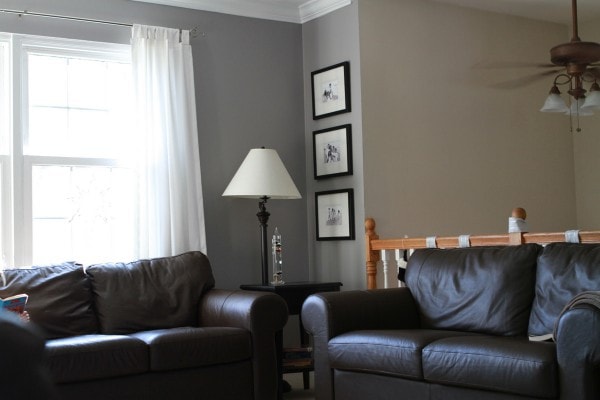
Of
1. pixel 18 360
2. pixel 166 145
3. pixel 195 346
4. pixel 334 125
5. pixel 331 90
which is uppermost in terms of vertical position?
pixel 331 90

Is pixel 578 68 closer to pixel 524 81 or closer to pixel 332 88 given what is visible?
pixel 524 81

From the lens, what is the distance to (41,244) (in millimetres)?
4789

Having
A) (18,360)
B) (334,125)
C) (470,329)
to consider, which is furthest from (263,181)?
(18,360)

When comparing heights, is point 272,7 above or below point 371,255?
above

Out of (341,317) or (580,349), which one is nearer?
(580,349)

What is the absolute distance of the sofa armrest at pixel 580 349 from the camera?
8.98 ft

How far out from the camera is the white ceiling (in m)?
5.48

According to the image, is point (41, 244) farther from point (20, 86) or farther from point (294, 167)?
point (294, 167)

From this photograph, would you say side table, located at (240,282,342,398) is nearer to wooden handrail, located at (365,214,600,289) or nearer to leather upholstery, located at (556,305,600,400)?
wooden handrail, located at (365,214,600,289)

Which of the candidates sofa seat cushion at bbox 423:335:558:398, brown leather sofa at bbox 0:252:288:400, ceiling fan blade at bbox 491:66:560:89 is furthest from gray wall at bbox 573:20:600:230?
sofa seat cushion at bbox 423:335:558:398

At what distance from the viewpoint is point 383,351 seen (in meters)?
3.53

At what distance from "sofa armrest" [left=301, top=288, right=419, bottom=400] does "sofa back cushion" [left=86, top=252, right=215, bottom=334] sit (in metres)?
0.91

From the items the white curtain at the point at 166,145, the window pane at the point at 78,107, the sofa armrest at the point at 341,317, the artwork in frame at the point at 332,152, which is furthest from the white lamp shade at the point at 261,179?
the sofa armrest at the point at 341,317

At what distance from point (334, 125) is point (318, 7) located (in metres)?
0.85
